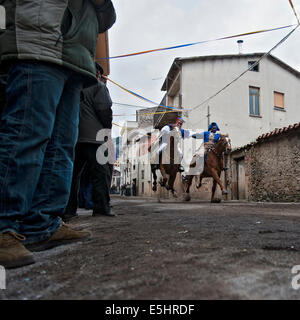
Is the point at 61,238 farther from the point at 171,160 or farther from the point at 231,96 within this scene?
the point at 231,96

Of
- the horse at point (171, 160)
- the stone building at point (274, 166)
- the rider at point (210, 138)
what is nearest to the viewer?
the stone building at point (274, 166)

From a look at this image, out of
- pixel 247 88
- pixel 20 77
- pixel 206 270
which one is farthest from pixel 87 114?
pixel 247 88

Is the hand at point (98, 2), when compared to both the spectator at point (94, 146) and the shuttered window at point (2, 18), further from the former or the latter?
the spectator at point (94, 146)

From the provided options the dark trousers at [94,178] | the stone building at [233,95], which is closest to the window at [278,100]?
the stone building at [233,95]

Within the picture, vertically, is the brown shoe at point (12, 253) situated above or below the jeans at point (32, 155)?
below

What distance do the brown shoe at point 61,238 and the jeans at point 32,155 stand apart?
26mm

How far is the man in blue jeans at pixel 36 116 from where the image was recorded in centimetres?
140

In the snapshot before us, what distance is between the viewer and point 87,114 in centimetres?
360

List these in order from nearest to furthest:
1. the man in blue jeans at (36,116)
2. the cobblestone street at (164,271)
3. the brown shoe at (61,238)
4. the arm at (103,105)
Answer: the cobblestone street at (164,271)
the man in blue jeans at (36,116)
the brown shoe at (61,238)
the arm at (103,105)

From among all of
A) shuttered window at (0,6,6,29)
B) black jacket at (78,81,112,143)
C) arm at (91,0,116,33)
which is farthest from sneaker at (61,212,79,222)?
shuttered window at (0,6,6,29)

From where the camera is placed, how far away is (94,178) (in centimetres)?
368

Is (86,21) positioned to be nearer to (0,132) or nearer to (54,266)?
(0,132)

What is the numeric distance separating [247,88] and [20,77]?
53.3ft
